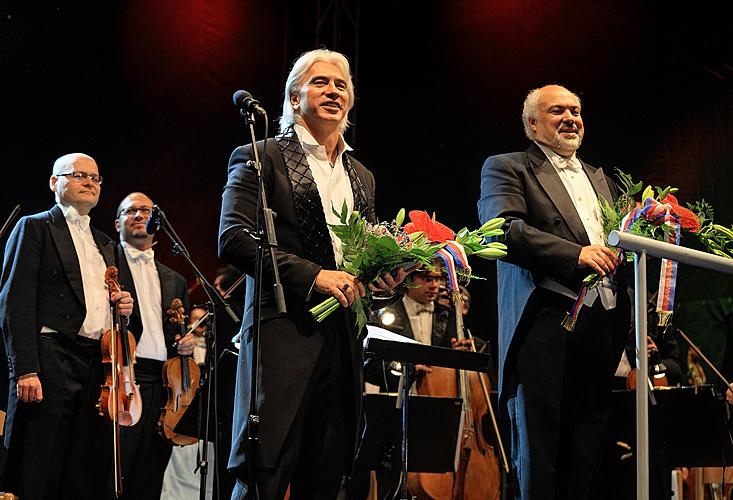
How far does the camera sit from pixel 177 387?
5363 millimetres

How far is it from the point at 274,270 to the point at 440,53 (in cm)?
547

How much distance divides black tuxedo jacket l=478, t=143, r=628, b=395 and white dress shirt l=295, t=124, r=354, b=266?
0.77m

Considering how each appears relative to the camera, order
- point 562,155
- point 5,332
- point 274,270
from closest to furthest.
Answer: point 274,270
point 562,155
point 5,332

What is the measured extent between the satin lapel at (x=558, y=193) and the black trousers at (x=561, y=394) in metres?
0.30

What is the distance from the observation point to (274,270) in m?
2.57

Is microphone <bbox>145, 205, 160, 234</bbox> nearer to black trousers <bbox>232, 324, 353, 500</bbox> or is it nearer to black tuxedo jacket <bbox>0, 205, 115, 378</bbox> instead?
black tuxedo jacket <bbox>0, 205, 115, 378</bbox>

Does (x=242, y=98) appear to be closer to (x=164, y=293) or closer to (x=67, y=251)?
(x=67, y=251)

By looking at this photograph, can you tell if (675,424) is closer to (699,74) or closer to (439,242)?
(439,242)

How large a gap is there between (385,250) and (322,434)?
0.62 meters

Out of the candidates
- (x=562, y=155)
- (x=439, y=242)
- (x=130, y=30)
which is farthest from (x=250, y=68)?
(x=439, y=242)

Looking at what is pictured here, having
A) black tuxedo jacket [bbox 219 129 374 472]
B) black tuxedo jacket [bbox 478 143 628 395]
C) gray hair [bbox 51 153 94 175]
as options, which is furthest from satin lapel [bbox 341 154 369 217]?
gray hair [bbox 51 153 94 175]

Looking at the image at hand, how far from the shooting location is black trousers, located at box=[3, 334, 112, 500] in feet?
14.4

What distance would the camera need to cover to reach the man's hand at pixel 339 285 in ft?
8.71

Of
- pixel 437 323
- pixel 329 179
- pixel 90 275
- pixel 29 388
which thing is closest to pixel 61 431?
pixel 29 388
